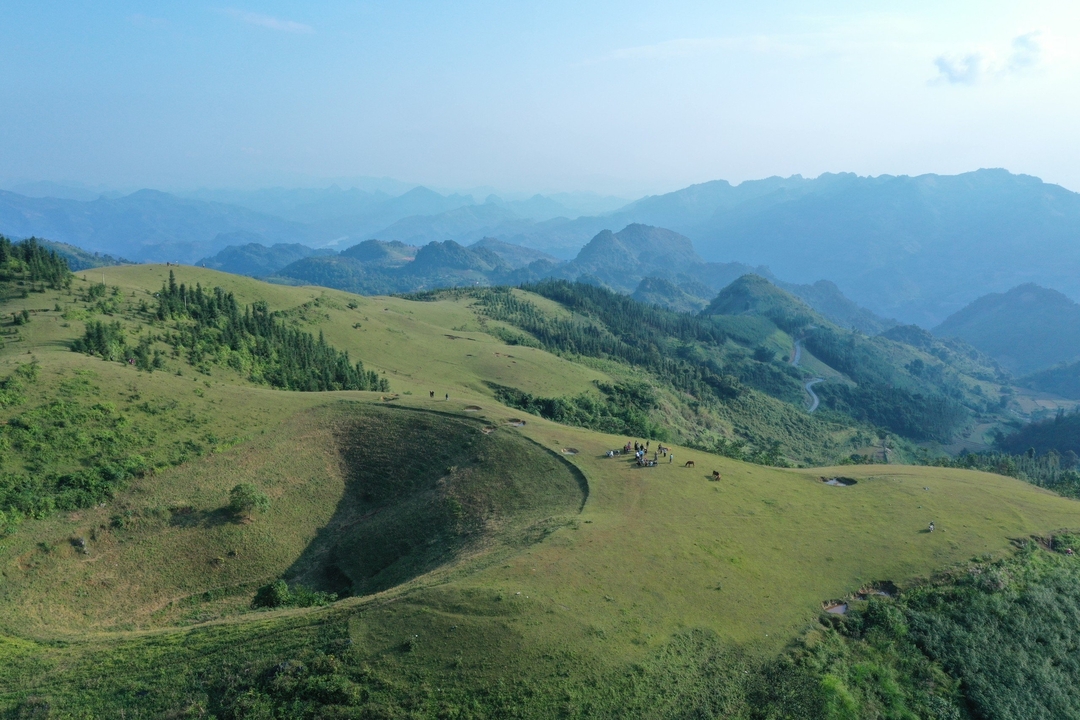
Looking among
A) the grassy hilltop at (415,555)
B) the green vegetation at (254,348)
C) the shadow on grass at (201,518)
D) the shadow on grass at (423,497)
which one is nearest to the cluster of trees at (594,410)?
the green vegetation at (254,348)

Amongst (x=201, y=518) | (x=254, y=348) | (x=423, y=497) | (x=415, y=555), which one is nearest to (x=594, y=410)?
(x=254, y=348)

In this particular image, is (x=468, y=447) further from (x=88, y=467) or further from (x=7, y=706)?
(x=7, y=706)

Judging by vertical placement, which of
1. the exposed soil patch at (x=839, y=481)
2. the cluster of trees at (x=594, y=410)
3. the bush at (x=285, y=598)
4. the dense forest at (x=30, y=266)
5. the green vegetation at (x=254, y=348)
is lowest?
the cluster of trees at (x=594, y=410)

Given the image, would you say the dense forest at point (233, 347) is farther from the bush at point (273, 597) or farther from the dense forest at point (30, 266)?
the bush at point (273, 597)

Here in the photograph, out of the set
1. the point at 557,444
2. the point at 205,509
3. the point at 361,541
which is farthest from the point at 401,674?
the point at 557,444

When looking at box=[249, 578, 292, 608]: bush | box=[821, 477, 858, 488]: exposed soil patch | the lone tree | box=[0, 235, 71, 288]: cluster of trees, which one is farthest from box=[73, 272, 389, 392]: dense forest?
box=[821, 477, 858, 488]: exposed soil patch
